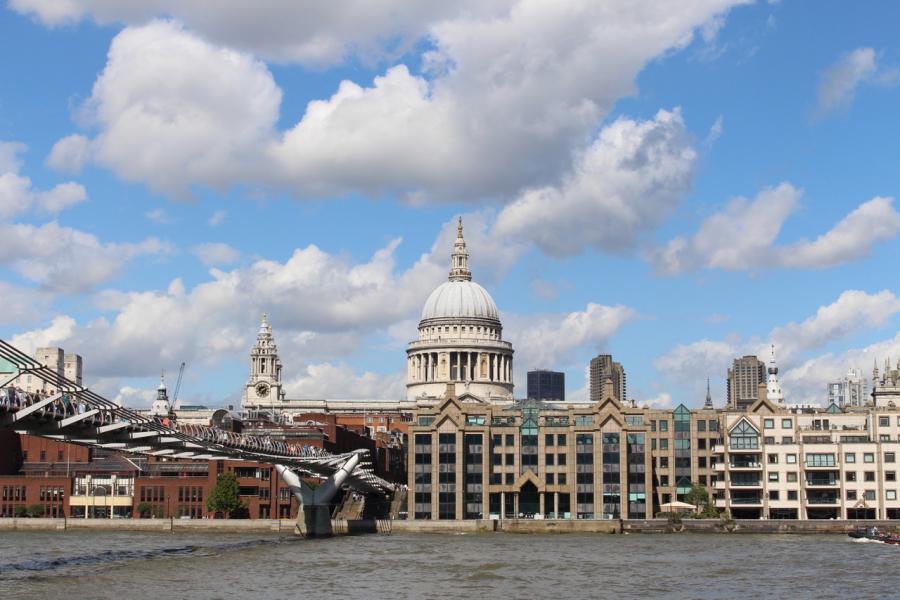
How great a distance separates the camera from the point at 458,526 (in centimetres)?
13412

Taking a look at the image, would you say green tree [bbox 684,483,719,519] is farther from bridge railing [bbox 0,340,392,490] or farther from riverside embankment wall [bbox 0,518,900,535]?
bridge railing [bbox 0,340,392,490]

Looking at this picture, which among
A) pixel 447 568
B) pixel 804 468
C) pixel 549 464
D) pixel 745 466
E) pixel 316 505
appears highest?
pixel 549 464

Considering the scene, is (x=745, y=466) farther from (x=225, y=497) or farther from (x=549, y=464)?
(x=225, y=497)

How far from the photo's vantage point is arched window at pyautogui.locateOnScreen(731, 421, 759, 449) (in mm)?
144625

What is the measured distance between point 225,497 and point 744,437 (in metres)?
51.1

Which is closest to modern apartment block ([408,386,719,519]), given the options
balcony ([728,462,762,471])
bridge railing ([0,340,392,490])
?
balcony ([728,462,762,471])

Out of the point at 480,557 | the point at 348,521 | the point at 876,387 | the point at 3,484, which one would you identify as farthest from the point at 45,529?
the point at 876,387

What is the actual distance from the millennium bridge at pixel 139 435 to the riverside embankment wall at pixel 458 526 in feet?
20.7

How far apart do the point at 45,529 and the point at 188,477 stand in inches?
679

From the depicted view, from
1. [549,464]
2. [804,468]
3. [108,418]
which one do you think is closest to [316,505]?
[549,464]

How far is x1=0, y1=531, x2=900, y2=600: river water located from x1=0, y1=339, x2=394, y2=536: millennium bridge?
248 inches

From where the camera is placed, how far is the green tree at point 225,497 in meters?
145

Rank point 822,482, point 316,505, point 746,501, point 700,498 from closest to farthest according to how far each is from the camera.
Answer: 1. point 316,505
2. point 822,482
3. point 700,498
4. point 746,501

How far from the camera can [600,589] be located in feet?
237
